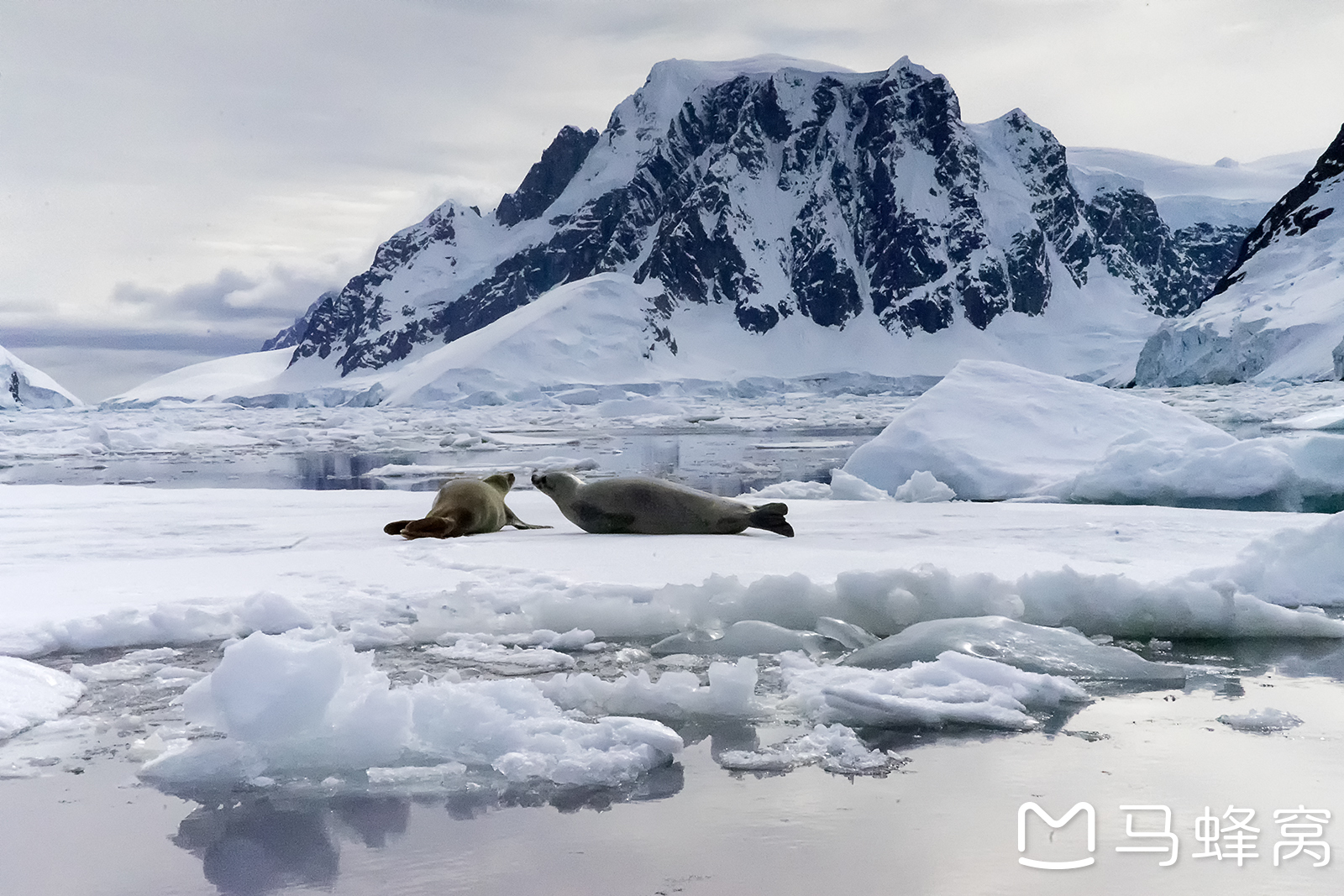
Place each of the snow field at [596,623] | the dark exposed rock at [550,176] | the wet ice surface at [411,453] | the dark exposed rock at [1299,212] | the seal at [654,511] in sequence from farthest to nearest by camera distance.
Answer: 1. the dark exposed rock at [550,176]
2. the dark exposed rock at [1299,212]
3. the wet ice surface at [411,453]
4. the seal at [654,511]
5. the snow field at [596,623]

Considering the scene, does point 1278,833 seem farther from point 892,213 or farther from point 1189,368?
point 892,213

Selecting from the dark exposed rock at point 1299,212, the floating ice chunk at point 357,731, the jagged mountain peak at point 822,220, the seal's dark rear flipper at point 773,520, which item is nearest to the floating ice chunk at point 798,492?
the seal's dark rear flipper at point 773,520

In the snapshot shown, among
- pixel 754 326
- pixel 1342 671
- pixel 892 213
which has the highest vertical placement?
pixel 892 213

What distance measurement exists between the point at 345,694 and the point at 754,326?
135216 mm

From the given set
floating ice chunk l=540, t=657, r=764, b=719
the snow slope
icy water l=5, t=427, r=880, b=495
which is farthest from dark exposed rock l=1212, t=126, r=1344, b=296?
floating ice chunk l=540, t=657, r=764, b=719

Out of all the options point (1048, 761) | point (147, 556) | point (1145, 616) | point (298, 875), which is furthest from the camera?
point (147, 556)

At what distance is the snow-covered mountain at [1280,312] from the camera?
65.6 meters

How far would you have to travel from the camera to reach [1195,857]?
2148 millimetres

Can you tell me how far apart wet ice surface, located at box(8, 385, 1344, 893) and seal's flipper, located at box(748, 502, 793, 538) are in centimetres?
26

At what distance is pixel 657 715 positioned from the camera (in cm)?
315

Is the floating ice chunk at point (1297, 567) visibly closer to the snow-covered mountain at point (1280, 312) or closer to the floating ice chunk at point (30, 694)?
the floating ice chunk at point (30, 694)

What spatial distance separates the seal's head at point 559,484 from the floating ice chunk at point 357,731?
4.10 m

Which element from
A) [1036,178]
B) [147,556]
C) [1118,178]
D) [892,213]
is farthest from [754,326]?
[147,556]

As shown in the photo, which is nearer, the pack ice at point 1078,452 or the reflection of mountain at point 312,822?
the reflection of mountain at point 312,822
